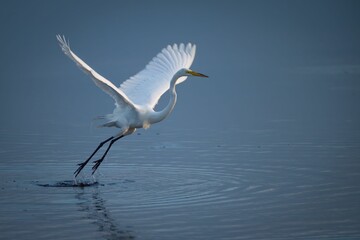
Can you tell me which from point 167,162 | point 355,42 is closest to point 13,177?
point 167,162

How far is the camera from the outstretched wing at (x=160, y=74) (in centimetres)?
1627

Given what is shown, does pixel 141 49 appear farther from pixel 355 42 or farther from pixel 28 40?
pixel 355 42

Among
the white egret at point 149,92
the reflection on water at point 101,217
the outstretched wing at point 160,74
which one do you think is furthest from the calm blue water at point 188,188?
the outstretched wing at point 160,74

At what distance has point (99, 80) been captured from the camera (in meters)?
13.1

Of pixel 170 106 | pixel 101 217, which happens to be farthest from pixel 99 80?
pixel 101 217

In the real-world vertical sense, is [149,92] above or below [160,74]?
below

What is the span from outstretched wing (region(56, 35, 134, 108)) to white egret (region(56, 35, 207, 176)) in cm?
2

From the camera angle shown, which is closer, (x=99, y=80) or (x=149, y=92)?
(x=99, y=80)

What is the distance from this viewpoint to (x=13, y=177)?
1459 centimetres

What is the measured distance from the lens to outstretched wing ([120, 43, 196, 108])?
16.3 meters

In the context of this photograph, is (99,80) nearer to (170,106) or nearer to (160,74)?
(170,106)

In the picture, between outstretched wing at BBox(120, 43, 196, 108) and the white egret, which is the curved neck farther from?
outstretched wing at BBox(120, 43, 196, 108)

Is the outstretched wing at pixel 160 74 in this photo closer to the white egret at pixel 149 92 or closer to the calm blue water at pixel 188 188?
the white egret at pixel 149 92

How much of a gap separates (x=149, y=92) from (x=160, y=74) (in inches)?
20.9
